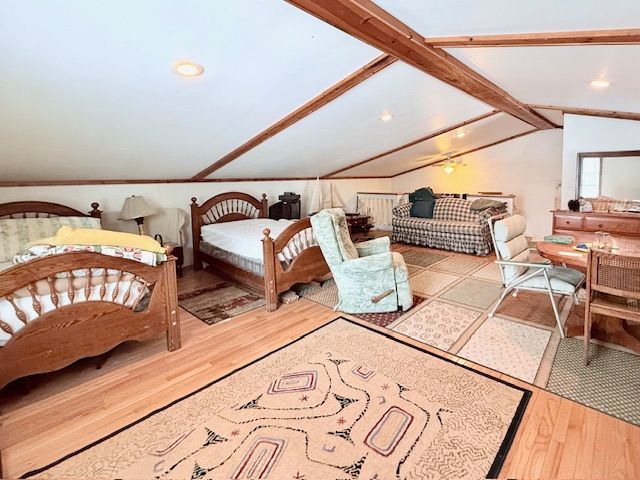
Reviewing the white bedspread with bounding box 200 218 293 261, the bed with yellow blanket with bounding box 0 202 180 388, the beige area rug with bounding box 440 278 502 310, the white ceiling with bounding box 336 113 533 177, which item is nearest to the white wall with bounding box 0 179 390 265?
the white bedspread with bounding box 200 218 293 261

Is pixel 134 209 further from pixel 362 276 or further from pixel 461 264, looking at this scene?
pixel 461 264

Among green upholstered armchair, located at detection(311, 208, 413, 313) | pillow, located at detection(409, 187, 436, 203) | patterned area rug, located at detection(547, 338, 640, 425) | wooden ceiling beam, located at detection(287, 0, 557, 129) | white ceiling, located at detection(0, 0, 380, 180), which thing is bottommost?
patterned area rug, located at detection(547, 338, 640, 425)

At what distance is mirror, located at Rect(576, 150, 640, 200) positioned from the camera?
4320 mm

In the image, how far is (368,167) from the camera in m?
7.11

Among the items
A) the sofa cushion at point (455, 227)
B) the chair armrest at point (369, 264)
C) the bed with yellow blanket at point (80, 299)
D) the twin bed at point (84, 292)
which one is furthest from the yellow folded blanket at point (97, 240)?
the sofa cushion at point (455, 227)

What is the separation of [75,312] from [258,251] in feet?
5.77

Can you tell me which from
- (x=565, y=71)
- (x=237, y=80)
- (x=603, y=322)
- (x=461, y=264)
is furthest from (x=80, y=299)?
(x=461, y=264)

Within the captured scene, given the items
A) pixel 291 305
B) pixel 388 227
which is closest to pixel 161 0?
pixel 291 305

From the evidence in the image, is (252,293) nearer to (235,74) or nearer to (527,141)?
(235,74)

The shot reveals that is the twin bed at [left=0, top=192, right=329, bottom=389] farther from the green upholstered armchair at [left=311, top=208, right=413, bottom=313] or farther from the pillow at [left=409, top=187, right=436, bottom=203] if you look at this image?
the pillow at [left=409, top=187, right=436, bottom=203]

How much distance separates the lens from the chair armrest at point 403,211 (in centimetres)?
651

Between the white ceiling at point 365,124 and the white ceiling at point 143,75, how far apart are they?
0.49 meters

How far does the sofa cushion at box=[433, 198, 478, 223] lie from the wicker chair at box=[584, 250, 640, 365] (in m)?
3.54

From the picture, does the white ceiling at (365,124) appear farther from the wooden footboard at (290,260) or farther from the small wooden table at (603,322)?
the small wooden table at (603,322)
